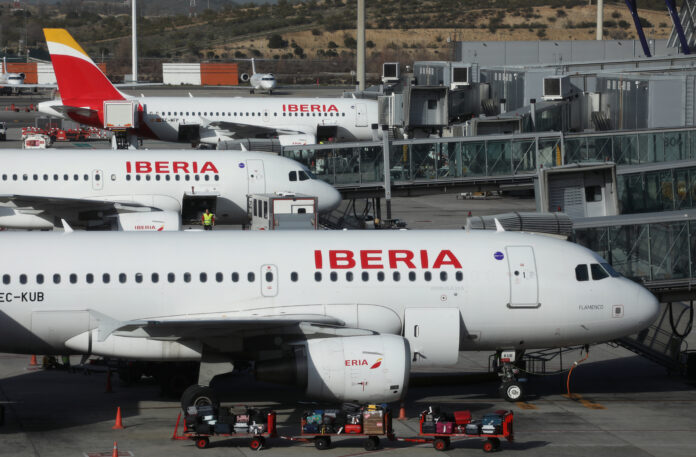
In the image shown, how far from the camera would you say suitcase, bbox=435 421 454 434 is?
2350 centimetres

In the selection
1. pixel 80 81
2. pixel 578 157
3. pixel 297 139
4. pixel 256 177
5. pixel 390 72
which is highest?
pixel 390 72

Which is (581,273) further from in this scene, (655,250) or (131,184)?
(131,184)

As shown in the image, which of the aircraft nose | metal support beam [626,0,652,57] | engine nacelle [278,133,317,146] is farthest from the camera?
metal support beam [626,0,652,57]

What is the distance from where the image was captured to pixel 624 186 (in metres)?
41.8

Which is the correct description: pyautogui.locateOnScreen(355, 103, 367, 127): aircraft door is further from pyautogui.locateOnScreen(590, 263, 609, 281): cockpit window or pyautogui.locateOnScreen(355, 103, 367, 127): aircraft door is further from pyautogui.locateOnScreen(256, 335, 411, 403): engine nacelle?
pyautogui.locateOnScreen(256, 335, 411, 403): engine nacelle

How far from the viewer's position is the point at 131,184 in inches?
1832

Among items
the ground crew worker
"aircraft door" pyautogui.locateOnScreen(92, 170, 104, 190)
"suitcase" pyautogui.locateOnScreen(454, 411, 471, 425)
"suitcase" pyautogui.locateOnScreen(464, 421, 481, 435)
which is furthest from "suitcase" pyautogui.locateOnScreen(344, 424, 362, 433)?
"aircraft door" pyautogui.locateOnScreen(92, 170, 104, 190)

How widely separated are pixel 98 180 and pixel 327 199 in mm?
10274

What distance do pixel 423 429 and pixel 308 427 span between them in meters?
2.57

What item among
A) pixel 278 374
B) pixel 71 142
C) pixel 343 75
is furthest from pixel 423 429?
pixel 343 75

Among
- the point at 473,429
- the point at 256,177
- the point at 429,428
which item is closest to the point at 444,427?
the point at 429,428

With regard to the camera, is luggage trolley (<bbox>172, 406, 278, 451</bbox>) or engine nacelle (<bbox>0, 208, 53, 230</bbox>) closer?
luggage trolley (<bbox>172, 406, 278, 451</bbox>)

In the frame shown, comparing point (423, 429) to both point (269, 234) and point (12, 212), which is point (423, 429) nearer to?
point (269, 234)

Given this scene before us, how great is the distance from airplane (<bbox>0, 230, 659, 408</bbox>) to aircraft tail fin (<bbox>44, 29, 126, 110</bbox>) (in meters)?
48.3
